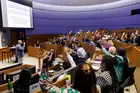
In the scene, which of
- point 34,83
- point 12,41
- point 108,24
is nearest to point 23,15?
point 12,41

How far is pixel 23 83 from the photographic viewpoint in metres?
2.52

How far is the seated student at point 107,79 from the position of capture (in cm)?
252

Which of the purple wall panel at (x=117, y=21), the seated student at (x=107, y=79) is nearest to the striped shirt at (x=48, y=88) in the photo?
the seated student at (x=107, y=79)

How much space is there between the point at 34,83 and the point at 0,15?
9624mm

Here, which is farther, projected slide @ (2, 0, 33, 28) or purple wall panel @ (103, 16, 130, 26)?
purple wall panel @ (103, 16, 130, 26)

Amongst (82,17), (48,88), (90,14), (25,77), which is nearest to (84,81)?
(48,88)

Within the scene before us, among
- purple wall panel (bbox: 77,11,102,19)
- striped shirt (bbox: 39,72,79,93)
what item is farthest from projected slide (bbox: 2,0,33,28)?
striped shirt (bbox: 39,72,79,93)

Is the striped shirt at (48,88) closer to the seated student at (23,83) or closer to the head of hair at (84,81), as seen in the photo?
the head of hair at (84,81)

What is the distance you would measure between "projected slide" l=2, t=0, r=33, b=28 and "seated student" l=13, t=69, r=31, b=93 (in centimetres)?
979

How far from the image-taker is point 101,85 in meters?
2.49

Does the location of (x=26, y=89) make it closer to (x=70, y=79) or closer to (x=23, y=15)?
(x=70, y=79)

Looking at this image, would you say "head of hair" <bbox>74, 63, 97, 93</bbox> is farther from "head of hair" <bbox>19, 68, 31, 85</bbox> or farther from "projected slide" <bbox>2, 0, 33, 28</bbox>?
"projected slide" <bbox>2, 0, 33, 28</bbox>

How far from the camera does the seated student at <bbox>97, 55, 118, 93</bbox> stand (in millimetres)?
2518

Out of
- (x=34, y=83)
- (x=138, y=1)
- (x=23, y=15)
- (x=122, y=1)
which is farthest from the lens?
(x=122, y=1)
